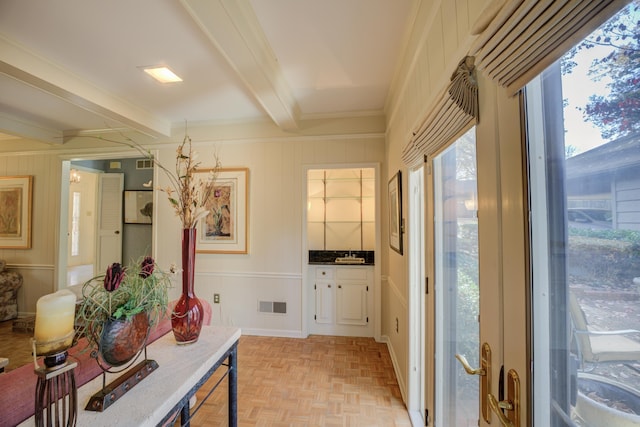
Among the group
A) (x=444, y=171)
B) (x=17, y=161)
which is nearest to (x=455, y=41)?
(x=444, y=171)

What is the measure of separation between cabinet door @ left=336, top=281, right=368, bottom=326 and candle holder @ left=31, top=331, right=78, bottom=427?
114 inches

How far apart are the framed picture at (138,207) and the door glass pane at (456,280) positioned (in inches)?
211

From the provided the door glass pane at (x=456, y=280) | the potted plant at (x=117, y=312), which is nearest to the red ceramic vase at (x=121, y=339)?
the potted plant at (x=117, y=312)

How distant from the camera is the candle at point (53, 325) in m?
0.68

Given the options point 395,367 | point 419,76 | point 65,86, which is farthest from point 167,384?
point 65,86

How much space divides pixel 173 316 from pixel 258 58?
72.5 inches

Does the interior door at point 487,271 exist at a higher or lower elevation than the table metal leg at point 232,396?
higher

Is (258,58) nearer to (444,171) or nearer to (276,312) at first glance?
(444,171)

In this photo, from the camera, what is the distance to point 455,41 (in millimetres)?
1086

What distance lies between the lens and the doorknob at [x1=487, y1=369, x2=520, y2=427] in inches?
27.4

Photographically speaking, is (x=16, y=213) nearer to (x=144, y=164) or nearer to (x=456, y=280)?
(x=144, y=164)

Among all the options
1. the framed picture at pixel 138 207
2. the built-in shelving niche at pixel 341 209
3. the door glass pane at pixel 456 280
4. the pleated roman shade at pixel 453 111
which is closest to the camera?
the pleated roman shade at pixel 453 111

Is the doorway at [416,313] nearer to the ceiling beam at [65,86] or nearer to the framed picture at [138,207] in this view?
the ceiling beam at [65,86]

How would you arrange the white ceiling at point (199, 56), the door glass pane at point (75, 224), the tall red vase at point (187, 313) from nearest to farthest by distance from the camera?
the tall red vase at point (187, 313) < the white ceiling at point (199, 56) < the door glass pane at point (75, 224)
